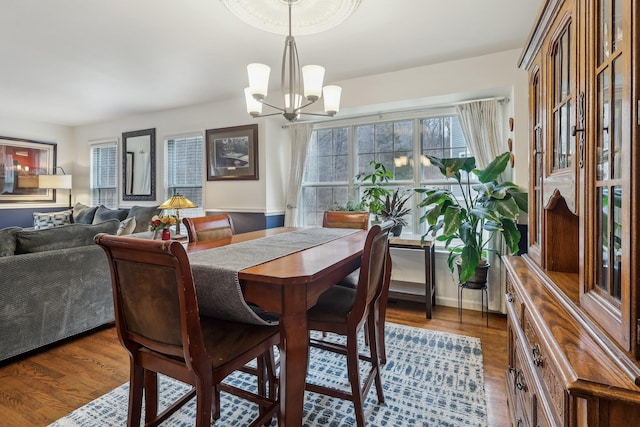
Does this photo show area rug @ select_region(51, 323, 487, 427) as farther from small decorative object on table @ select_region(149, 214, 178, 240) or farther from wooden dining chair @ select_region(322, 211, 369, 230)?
small decorative object on table @ select_region(149, 214, 178, 240)

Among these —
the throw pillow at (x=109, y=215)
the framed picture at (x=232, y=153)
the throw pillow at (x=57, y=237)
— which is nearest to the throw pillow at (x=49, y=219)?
the throw pillow at (x=109, y=215)

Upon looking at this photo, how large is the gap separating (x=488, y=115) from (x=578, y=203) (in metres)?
2.52

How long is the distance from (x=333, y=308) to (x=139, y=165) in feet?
15.2

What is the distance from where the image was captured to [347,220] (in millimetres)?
2857

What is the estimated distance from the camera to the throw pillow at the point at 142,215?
4.45 m

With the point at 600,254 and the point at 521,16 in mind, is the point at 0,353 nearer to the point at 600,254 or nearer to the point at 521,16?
the point at 600,254

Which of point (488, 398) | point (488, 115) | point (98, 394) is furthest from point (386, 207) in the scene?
point (98, 394)

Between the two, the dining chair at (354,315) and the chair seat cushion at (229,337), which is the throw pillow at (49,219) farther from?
the dining chair at (354,315)

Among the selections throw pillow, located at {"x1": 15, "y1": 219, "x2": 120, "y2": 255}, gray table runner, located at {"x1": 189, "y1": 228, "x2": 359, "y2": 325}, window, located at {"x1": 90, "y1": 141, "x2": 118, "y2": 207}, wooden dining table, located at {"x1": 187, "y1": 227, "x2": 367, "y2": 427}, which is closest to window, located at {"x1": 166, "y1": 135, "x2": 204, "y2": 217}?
window, located at {"x1": 90, "y1": 141, "x2": 118, "y2": 207}

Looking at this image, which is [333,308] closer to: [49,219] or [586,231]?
[586,231]

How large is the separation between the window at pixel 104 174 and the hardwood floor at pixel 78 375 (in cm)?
341

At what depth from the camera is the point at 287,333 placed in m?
1.23

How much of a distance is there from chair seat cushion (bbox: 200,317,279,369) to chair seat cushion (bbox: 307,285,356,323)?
0.27 meters

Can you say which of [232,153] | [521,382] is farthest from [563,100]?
[232,153]
